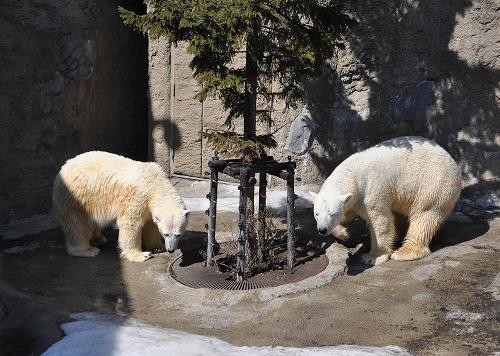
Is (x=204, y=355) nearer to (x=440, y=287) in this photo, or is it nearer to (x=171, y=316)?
(x=171, y=316)

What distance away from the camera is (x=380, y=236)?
23.1 ft

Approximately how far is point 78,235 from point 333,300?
10.2ft

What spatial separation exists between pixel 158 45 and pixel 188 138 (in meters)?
1.52

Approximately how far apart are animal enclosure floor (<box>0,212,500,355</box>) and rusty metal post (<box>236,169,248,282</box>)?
2.02 ft

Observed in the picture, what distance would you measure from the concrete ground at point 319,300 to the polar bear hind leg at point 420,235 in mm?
131

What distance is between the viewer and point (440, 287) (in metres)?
6.18

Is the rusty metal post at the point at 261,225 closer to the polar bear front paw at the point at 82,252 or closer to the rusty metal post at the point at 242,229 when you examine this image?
the rusty metal post at the point at 242,229

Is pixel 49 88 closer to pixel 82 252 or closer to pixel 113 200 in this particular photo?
pixel 113 200

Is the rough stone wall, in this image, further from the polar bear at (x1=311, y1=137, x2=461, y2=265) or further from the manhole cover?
the polar bear at (x1=311, y1=137, x2=461, y2=265)

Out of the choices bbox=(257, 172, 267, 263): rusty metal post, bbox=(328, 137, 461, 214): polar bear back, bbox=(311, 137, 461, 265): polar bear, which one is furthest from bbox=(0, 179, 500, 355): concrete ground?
bbox=(257, 172, 267, 263): rusty metal post

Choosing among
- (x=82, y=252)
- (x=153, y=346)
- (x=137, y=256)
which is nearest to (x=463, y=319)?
(x=153, y=346)

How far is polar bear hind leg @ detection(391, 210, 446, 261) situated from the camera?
7.14 metres

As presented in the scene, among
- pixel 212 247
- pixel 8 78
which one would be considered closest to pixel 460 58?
pixel 212 247

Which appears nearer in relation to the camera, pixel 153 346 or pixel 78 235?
pixel 153 346
